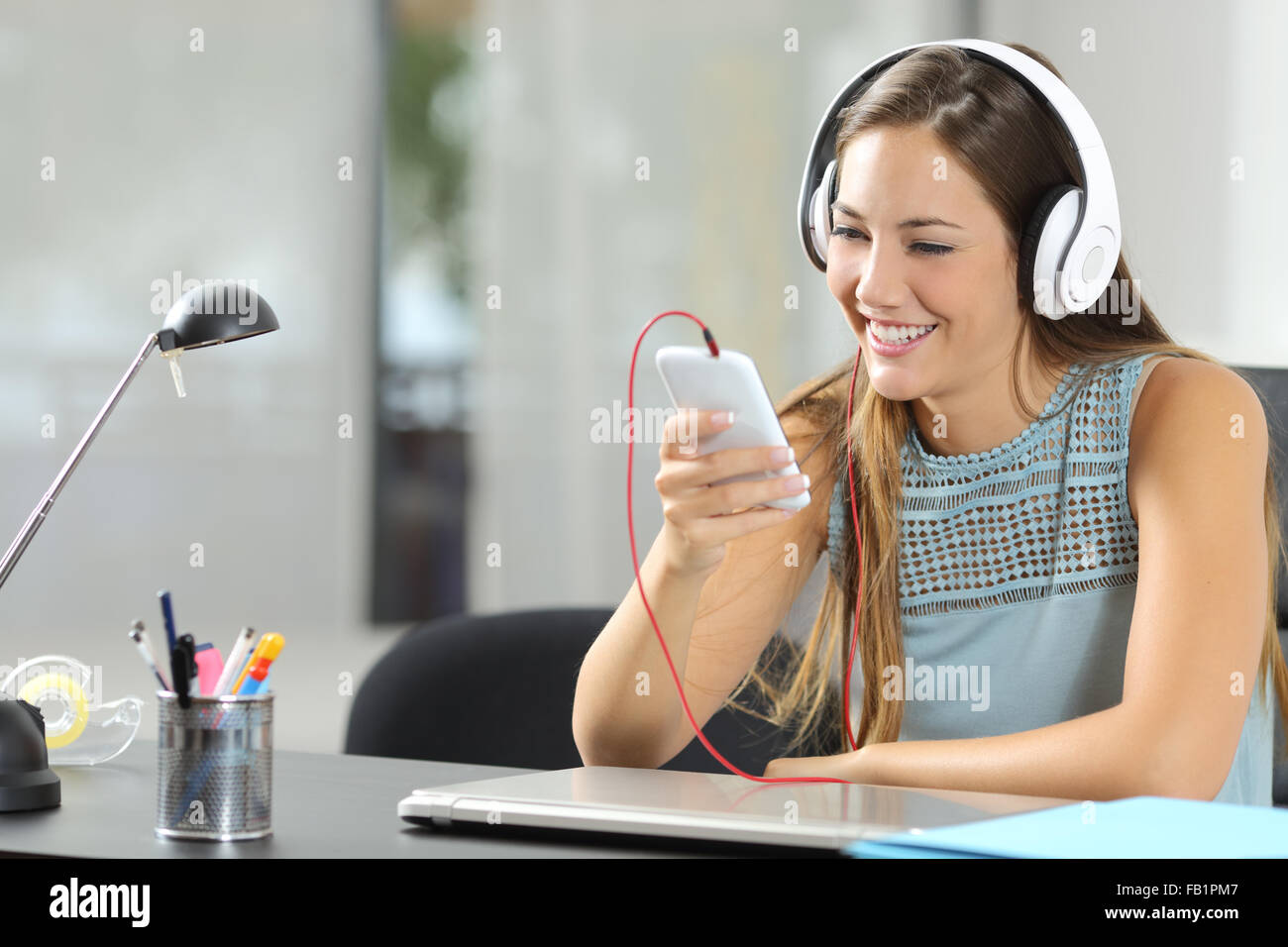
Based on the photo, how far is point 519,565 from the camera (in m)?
3.09

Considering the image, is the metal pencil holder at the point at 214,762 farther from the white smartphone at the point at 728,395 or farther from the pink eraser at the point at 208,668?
the white smartphone at the point at 728,395

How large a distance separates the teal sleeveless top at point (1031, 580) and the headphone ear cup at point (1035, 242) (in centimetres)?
12

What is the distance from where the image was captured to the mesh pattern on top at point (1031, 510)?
1219 mm

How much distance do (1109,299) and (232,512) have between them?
2050mm

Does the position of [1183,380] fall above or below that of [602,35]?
below

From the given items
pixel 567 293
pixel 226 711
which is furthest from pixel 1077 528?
pixel 567 293

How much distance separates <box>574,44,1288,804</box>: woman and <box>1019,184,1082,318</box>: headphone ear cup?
13mm

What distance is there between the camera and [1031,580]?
1.25 metres

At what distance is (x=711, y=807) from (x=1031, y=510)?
63 cm

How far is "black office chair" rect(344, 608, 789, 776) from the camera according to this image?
4.50 ft

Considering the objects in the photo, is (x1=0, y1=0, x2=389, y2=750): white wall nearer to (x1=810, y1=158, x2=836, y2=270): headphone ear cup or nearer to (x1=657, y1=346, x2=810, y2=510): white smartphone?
(x1=810, y1=158, x2=836, y2=270): headphone ear cup

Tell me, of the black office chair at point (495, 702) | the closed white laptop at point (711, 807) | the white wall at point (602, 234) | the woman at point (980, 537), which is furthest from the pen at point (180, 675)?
the white wall at point (602, 234)

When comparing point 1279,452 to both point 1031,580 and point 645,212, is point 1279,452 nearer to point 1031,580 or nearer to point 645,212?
point 1031,580
